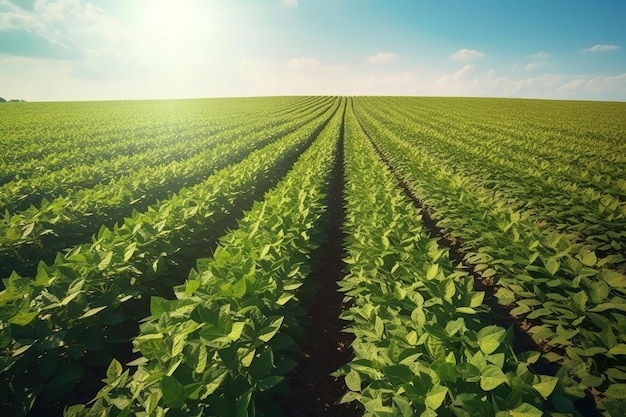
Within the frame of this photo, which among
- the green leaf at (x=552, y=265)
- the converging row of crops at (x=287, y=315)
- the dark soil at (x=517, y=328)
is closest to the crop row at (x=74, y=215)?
the converging row of crops at (x=287, y=315)

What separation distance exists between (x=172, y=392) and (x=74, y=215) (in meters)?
5.02

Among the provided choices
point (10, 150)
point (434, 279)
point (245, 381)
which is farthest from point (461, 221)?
point (10, 150)

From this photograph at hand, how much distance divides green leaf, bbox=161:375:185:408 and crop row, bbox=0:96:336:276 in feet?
11.9

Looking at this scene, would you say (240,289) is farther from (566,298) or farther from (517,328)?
(517,328)

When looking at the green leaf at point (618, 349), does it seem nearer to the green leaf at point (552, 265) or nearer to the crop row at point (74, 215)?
the green leaf at point (552, 265)

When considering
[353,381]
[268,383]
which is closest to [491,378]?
[353,381]

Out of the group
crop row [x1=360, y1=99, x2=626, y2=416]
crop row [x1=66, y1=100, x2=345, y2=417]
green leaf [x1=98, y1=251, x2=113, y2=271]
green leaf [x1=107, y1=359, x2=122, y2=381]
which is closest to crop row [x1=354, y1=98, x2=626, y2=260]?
crop row [x1=360, y1=99, x2=626, y2=416]

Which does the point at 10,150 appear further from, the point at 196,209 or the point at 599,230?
the point at 599,230

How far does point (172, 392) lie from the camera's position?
1.48 meters

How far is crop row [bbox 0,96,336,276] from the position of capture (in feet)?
Result: 13.3

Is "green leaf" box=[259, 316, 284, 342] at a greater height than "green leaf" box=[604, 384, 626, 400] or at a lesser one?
greater

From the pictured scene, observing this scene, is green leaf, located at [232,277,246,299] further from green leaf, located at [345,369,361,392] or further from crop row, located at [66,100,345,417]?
green leaf, located at [345,369,361,392]

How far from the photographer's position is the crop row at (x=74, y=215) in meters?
4.04

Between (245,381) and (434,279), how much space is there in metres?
1.82
